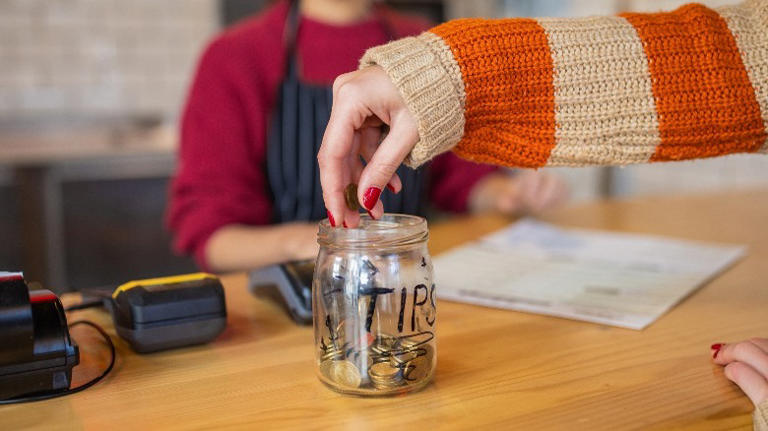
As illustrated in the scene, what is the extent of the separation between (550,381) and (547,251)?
47 cm

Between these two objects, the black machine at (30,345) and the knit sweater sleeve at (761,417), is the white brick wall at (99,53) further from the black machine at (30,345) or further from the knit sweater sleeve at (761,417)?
the knit sweater sleeve at (761,417)

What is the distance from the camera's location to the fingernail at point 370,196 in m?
0.61

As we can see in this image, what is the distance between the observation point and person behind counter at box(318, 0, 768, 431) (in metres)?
0.61

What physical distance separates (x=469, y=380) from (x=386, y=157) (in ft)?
0.64

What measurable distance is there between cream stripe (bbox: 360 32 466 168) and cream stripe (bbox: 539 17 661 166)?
0.10 meters

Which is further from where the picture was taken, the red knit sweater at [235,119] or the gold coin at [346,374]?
the red knit sweater at [235,119]

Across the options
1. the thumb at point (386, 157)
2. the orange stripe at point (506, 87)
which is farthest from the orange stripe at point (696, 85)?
the thumb at point (386, 157)

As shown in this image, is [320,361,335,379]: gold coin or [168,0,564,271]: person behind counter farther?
[168,0,564,271]: person behind counter

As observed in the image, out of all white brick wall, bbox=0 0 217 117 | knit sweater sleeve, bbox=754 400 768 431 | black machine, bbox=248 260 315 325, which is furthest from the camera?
white brick wall, bbox=0 0 217 117

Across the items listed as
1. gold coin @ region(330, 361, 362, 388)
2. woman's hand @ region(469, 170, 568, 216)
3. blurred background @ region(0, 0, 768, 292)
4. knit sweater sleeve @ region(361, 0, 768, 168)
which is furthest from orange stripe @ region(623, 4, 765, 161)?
blurred background @ region(0, 0, 768, 292)

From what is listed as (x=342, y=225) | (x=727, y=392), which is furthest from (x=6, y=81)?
(x=727, y=392)

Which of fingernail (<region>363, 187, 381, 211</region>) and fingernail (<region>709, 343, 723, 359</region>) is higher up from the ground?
fingernail (<region>363, 187, 381, 211</region>)

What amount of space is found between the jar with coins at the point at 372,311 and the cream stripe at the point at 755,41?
34cm

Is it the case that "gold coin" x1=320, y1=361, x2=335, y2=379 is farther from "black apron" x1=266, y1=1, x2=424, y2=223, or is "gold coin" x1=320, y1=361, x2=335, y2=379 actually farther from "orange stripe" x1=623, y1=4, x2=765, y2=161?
"black apron" x1=266, y1=1, x2=424, y2=223
